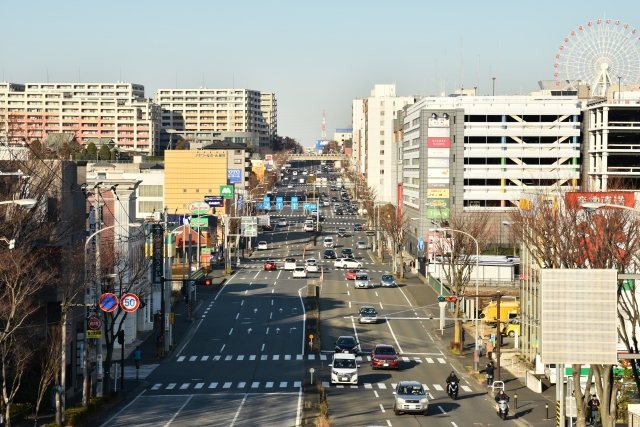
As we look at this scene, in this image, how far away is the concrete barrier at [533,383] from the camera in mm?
53531

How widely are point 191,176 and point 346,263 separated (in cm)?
Result: 5704

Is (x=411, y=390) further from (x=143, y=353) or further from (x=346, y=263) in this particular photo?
(x=346, y=263)

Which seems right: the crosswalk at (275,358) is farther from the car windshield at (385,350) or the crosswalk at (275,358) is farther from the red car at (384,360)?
the red car at (384,360)

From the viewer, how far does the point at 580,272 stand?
106 feet

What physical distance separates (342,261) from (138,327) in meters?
48.4

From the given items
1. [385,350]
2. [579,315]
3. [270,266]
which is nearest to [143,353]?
[385,350]

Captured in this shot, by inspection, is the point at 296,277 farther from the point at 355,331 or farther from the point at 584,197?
A: the point at 584,197

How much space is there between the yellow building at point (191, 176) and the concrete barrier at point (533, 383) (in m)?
113

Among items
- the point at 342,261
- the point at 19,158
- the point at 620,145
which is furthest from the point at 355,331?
the point at 620,145

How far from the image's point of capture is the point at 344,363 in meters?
56.2

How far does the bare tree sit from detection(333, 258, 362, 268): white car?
60.8m

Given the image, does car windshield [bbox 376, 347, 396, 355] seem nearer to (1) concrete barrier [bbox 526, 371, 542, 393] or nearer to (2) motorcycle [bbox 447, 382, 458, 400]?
(1) concrete barrier [bbox 526, 371, 542, 393]

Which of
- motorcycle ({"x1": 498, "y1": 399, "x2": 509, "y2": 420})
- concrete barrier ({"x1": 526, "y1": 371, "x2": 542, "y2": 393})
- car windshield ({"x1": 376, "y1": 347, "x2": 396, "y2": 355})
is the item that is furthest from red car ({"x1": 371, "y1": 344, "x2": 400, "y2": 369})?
motorcycle ({"x1": 498, "y1": 399, "x2": 509, "y2": 420})

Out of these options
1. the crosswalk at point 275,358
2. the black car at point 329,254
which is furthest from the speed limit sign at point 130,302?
the black car at point 329,254
